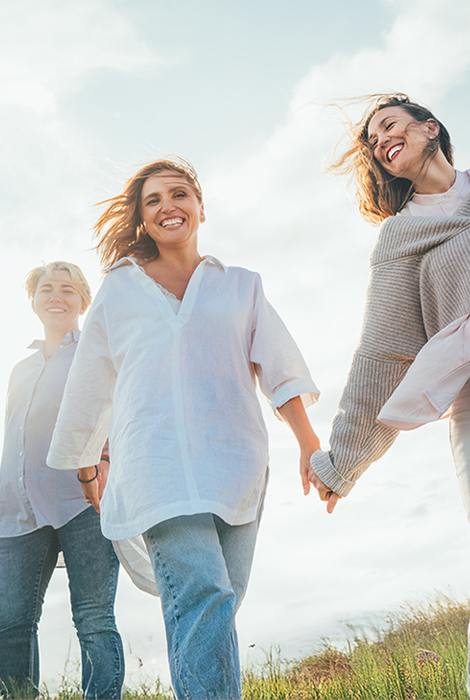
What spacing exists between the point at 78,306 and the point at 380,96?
238 centimetres

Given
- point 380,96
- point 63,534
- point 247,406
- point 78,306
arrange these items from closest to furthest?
point 247,406 → point 380,96 → point 63,534 → point 78,306

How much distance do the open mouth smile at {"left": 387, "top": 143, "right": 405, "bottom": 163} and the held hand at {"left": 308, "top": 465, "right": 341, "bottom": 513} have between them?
1367 mm

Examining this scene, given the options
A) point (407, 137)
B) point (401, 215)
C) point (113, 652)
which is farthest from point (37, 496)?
point (407, 137)

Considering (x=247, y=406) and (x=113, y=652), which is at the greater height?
(x=247, y=406)

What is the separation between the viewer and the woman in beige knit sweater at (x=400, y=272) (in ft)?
7.76

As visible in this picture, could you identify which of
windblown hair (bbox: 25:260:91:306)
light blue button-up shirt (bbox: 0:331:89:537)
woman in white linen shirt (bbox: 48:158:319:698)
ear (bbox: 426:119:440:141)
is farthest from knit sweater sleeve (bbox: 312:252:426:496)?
windblown hair (bbox: 25:260:91:306)

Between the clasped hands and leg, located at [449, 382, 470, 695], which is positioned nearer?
leg, located at [449, 382, 470, 695]

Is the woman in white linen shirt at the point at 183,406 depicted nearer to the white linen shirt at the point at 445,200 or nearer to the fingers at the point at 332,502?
the fingers at the point at 332,502

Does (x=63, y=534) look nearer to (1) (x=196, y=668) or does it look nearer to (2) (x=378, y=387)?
(1) (x=196, y=668)

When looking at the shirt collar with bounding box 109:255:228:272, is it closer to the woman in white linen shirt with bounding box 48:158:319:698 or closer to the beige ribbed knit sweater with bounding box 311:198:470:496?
the woman in white linen shirt with bounding box 48:158:319:698

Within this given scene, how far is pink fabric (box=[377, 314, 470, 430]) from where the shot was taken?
2.13 metres

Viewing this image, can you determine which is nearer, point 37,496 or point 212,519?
point 212,519

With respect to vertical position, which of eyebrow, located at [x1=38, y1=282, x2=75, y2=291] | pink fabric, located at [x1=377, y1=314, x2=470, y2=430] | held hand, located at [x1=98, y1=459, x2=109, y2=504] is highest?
eyebrow, located at [x1=38, y1=282, x2=75, y2=291]

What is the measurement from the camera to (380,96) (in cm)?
302
